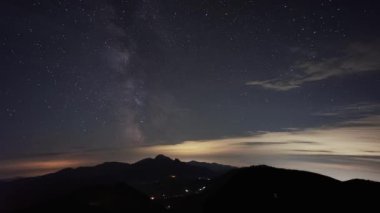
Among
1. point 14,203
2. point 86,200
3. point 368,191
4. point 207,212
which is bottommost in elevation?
point 14,203

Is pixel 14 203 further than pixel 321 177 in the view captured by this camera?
Yes

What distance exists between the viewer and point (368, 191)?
4106 cm

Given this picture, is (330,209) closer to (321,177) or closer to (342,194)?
(342,194)

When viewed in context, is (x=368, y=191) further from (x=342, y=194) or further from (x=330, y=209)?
(x=330, y=209)

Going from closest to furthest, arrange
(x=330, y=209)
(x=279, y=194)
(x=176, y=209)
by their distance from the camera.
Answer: (x=330, y=209) < (x=279, y=194) < (x=176, y=209)

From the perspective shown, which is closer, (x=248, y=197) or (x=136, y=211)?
(x=248, y=197)

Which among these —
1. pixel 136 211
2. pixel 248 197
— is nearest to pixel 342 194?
pixel 248 197

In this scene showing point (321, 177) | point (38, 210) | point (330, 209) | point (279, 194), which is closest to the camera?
point (330, 209)

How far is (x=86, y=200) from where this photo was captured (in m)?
114

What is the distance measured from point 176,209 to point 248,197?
8811cm

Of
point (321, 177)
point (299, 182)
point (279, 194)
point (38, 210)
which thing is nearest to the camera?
point (279, 194)

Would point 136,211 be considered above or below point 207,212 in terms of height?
below

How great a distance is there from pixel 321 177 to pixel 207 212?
1795 centimetres

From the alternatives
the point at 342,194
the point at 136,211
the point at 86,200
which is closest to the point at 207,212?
the point at 342,194
